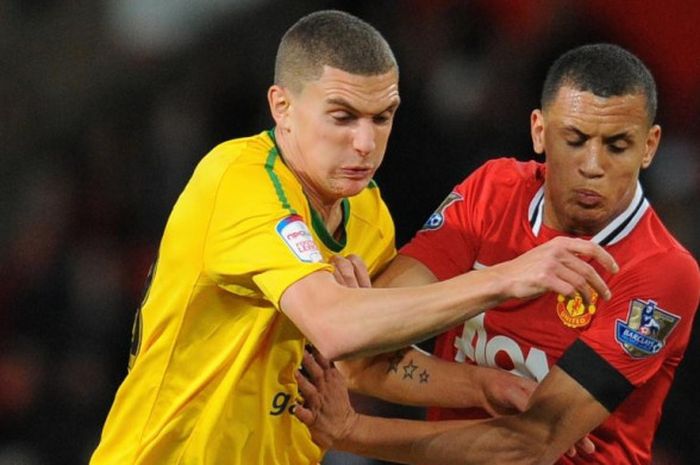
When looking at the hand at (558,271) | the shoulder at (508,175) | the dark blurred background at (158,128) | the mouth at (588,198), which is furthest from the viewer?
the dark blurred background at (158,128)

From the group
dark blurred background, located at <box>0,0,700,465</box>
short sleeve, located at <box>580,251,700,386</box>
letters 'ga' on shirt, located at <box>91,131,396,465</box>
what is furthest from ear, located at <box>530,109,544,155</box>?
dark blurred background, located at <box>0,0,700,465</box>

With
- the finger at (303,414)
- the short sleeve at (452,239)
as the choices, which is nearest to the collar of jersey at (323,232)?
the short sleeve at (452,239)

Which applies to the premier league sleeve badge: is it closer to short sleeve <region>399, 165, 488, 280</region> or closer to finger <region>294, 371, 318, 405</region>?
short sleeve <region>399, 165, 488, 280</region>

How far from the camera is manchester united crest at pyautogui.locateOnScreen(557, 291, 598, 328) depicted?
12.2ft

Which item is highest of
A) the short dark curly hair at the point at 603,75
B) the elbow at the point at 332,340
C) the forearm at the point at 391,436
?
the short dark curly hair at the point at 603,75

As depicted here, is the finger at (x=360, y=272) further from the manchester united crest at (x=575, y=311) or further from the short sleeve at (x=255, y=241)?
the manchester united crest at (x=575, y=311)

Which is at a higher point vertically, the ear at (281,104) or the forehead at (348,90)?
the forehead at (348,90)

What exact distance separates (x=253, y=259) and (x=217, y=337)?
0.35 meters

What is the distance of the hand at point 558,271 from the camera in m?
2.78

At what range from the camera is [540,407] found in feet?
11.8

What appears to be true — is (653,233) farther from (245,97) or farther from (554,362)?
(245,97)

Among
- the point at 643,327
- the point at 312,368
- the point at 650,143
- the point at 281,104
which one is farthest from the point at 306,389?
the point at 650,143

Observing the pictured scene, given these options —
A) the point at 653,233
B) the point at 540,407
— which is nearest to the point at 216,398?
the point at 540,407

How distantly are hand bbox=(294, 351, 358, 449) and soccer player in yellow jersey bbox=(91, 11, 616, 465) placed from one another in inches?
2.3
